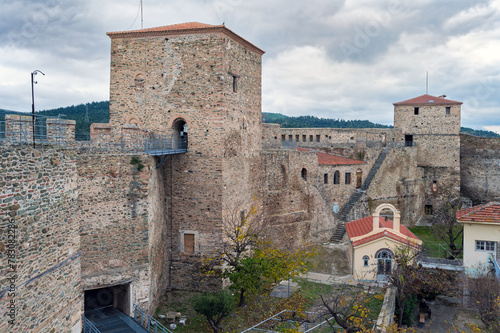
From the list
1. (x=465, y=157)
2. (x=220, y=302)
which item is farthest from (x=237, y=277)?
(x=465, y=157)

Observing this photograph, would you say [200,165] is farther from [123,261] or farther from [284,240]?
[284,240]

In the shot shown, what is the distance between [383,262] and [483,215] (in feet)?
17.3

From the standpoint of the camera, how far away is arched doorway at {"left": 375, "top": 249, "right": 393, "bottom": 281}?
21.3m

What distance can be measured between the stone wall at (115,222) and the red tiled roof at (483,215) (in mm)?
14781

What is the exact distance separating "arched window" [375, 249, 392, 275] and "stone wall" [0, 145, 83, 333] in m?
15.3

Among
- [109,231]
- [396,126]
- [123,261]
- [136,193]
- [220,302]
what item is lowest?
[220,302]

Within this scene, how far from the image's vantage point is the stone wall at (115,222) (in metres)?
14.9

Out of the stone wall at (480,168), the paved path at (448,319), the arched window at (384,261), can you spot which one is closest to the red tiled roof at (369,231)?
the arched window at (384,261)

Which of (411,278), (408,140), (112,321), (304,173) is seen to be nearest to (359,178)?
(304,173)

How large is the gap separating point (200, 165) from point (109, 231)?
5.44 metres

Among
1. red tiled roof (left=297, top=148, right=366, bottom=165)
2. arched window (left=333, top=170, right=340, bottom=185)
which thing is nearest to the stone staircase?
red tiled roof (left=297, top=148, right=366, bottom=165)

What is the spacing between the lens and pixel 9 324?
8305 mm

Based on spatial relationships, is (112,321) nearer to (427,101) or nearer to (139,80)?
(139,80)

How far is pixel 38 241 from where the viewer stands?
9133 millimetres
